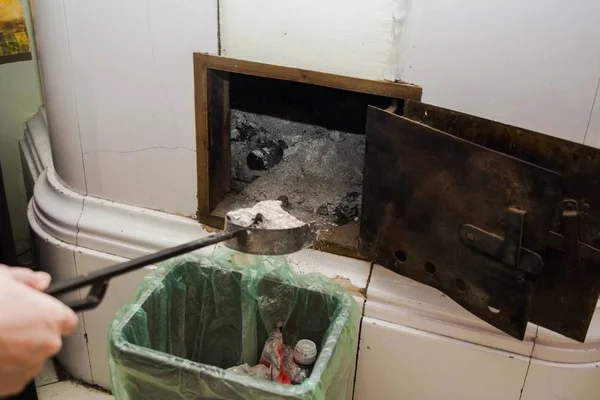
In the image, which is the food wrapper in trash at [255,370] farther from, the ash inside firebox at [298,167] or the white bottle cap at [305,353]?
the ash inside firebox at [298,167]

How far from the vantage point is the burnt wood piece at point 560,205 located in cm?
85

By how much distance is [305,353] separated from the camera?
1.06 metres

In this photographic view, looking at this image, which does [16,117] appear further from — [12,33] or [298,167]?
[298,167]

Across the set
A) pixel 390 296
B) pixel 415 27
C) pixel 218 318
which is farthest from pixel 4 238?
pixel 415 27

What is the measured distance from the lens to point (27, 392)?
50.0 inches

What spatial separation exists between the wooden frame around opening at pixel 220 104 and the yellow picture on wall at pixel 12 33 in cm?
68

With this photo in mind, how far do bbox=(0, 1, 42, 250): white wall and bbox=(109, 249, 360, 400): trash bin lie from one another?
0.84m

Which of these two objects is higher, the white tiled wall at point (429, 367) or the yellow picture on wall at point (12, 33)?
the yellow picture on wall at point (12, 33)

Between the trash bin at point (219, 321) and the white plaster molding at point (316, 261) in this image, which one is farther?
the white plaster molding at point (316, 261)

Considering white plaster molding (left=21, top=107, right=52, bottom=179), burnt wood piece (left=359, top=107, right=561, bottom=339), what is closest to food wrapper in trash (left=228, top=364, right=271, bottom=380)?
burnt wood piece (left=359, top=107, right=561, bottom=339)

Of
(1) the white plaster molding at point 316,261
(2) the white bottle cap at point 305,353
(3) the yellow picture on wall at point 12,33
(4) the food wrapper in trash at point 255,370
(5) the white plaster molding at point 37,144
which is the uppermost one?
(3) the yellow picture on wall at point 12,33

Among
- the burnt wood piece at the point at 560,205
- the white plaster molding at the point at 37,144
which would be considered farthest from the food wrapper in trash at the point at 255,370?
the white plaster molding at the point at 37,144

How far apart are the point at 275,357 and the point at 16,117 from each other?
3.57ft

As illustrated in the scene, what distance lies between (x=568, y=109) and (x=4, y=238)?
1.01m
